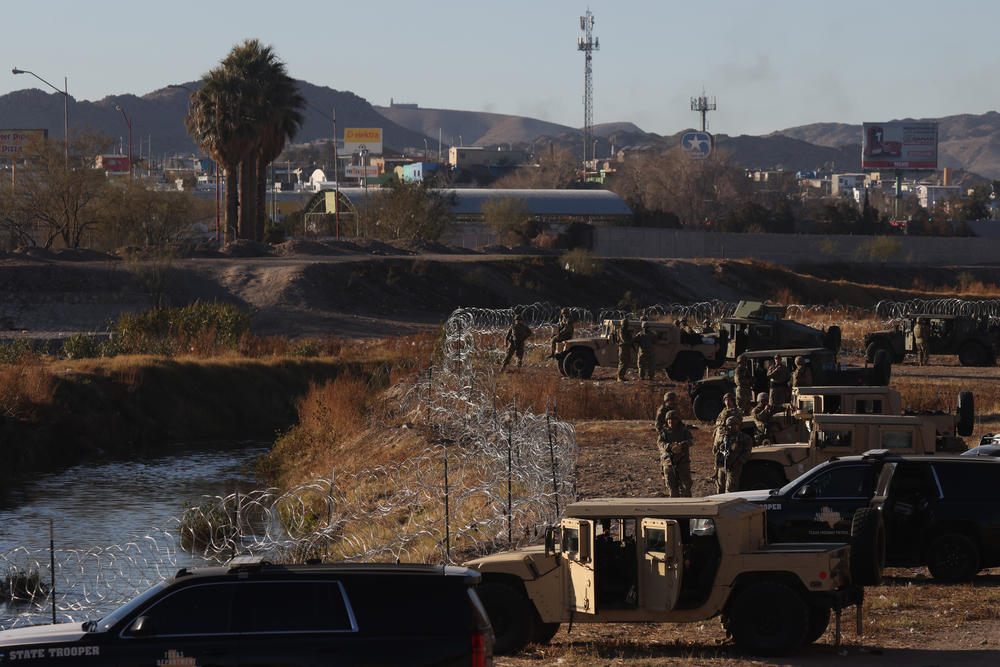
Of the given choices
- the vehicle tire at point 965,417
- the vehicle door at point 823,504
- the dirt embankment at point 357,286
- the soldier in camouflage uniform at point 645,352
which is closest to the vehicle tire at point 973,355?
the soldier in camouflage uniform at point 645,352

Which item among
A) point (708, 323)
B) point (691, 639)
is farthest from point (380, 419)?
point (691, 639)

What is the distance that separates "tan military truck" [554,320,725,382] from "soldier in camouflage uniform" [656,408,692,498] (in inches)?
585

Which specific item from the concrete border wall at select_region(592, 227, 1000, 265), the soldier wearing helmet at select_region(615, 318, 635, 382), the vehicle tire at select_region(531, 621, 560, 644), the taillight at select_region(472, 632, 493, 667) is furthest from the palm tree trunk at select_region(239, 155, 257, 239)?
the taillight at select_region(472, 632, 493, 667)

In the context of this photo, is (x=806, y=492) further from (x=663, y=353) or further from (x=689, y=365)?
Answer: (x=689, y=365)

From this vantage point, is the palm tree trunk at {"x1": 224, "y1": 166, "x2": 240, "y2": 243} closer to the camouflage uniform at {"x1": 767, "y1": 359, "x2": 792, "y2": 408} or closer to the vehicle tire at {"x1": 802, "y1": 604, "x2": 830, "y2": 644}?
the camouflage uniform at {"x1": 767, "y1": 359, "x2": 792, "y2": 408}

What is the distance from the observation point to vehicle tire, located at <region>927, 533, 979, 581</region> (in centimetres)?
1402

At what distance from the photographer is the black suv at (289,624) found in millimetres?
8164

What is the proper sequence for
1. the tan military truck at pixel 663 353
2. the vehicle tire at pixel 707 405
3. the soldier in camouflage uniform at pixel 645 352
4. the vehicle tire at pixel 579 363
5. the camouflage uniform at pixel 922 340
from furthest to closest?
the camouflage uniform at pixel 922 340, the vehicle tire at pixel 579 363, the tan military truck at pixel 663 353, the soldier in camouflage uniform at pixel 645 352, the vehicle tire at pixel 707 405

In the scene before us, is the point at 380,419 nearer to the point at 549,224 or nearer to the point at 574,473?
the point at 574,473

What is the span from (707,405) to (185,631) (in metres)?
18.9

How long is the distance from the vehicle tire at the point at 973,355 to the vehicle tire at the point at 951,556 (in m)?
25.1

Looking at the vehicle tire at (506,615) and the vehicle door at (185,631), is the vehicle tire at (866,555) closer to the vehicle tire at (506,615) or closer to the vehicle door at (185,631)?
the vehicle tire at (506,615)

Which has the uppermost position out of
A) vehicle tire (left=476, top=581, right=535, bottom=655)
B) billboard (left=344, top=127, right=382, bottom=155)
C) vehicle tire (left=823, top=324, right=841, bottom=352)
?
billboard (left=344, top=127, right=382, bottom=155)

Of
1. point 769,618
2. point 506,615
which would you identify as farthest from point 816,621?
point 506,615
